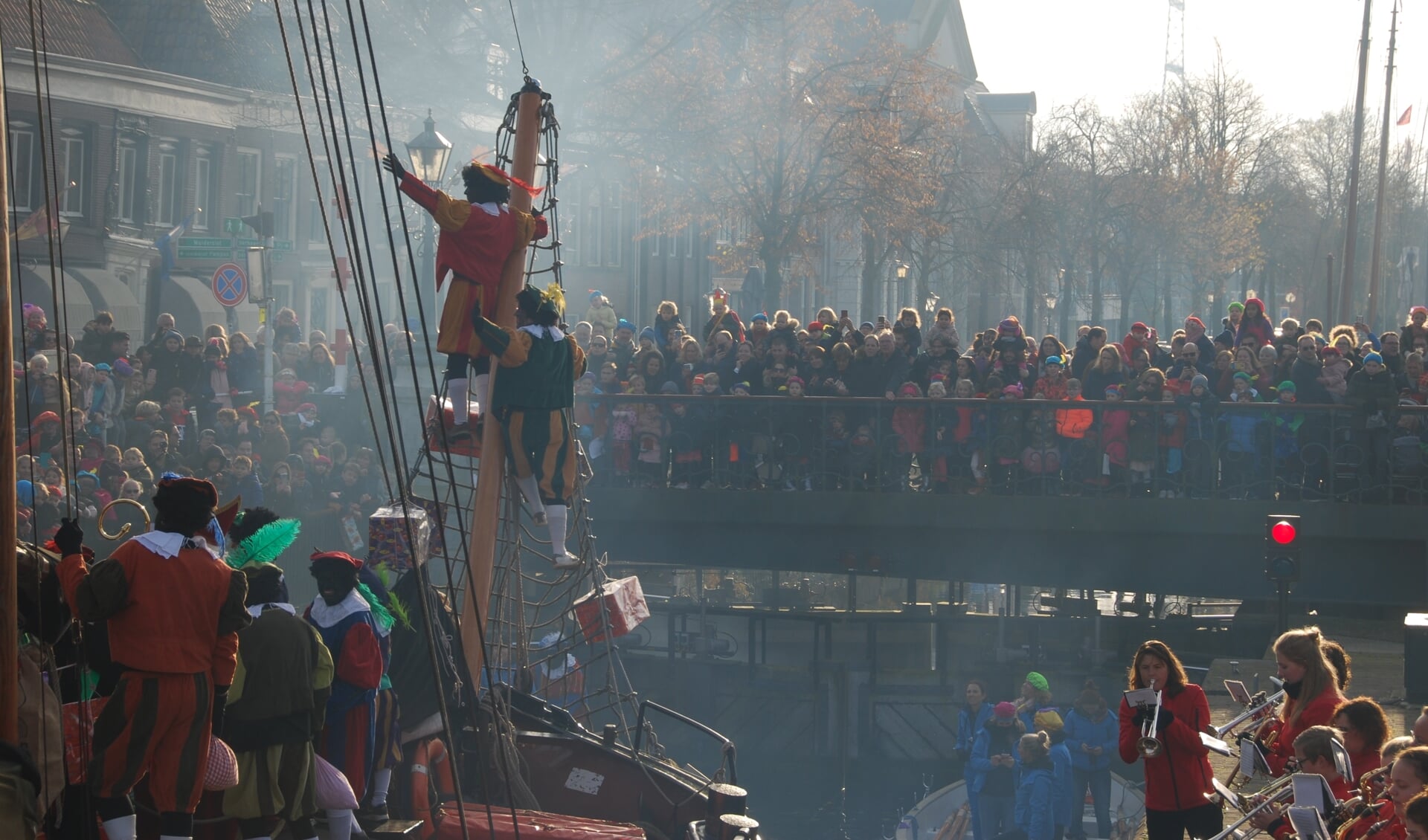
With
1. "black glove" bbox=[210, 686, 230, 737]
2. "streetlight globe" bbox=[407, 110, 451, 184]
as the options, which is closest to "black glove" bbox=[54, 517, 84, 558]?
"black glove" bbox=[210, 686, 230, 737]

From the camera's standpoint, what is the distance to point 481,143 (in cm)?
3841

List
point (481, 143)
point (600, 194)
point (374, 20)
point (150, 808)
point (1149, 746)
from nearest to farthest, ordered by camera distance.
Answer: point (150, 808), point (1149, 746), point (374, 20), point (481, 143), point (600, 194)

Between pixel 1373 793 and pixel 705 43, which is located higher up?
pixel 705 43

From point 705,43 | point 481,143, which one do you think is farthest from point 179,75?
point 705,43

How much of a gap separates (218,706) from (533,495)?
11.3 ft

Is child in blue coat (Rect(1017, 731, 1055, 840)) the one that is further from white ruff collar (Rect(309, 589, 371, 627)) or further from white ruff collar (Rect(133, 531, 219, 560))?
white ruff collar (Rect(133, 531, 219, 560))

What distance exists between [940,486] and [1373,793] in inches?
407

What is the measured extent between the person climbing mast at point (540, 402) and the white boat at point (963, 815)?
598cm

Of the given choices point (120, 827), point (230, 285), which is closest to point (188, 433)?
point (230, 285)

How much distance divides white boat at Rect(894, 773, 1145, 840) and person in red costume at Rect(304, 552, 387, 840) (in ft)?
24.6

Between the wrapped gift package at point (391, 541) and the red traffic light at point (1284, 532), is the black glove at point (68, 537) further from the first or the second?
the red traffic light at point (1284, 532)

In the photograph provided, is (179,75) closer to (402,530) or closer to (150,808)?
(402,530)

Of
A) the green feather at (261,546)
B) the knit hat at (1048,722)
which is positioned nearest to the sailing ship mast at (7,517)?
the green feather at (261,546)

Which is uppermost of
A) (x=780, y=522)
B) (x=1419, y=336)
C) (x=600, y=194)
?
(x=600, y=194)
